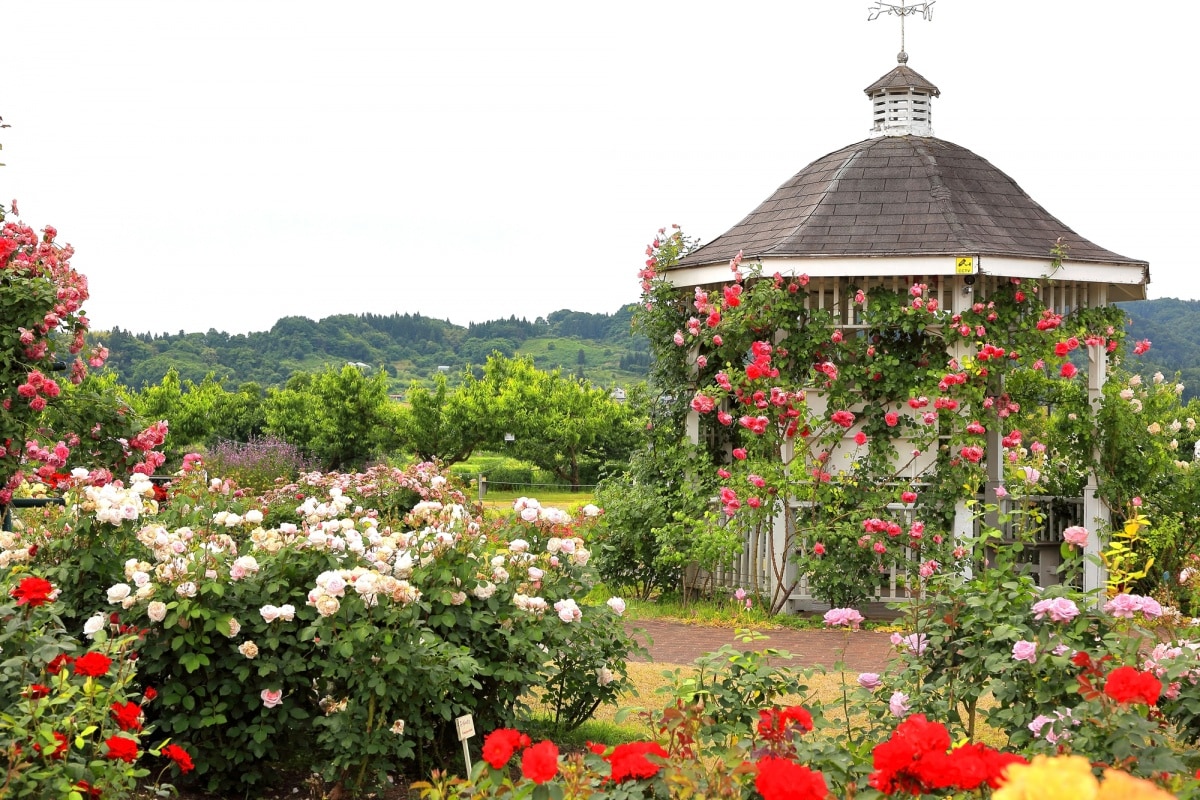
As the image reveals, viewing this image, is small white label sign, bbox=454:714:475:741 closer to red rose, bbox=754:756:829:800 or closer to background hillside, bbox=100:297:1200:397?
red rose, bbox=754:756:829:800

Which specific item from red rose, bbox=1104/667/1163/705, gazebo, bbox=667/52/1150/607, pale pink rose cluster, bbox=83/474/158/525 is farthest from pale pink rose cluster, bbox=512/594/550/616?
gazebo, bbox=667/52/1150/607

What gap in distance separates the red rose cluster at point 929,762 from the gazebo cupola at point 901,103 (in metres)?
9.34

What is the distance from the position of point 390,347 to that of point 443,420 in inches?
1538

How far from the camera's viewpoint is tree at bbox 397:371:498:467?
31.1 m

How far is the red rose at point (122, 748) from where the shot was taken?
3111 millimetres

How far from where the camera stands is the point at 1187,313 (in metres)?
45.7

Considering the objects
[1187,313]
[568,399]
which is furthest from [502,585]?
[1187,313]

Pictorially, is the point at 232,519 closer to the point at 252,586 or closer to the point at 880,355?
the point at 252,586

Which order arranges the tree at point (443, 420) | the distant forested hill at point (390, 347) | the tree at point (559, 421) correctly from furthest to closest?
→ the distant forested hill at point (390, 347)
the tree at point (559, 421)
the tree at point (443, 420)

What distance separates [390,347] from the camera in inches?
2729

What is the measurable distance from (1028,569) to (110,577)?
356 cm

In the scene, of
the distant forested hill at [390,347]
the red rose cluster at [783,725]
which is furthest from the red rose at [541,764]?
the distant forested hill at [390,347]

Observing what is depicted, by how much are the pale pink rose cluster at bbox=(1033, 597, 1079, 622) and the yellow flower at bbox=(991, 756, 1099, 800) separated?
113 inches

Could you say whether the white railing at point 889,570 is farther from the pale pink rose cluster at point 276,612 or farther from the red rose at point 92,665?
the red rose at point 92,665
